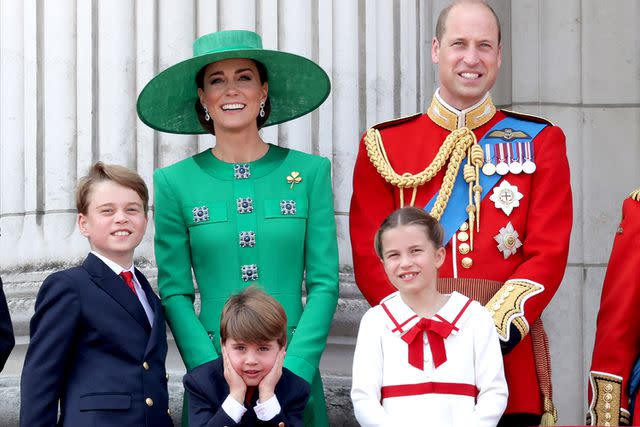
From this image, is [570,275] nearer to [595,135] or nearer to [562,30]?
[595,135]

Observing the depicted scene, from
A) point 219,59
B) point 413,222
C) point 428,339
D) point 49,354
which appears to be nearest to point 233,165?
point 219,59

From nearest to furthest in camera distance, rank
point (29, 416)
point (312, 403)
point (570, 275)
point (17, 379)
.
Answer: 1. point (29, 416)
2. point (312, 403)
3. point (17, 379)
4. point (570, 275)

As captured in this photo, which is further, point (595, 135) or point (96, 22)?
point (595, 135)

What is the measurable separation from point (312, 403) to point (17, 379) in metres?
1.50

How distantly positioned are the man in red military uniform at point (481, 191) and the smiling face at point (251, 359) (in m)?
0.51

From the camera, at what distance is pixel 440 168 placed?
5516 mm

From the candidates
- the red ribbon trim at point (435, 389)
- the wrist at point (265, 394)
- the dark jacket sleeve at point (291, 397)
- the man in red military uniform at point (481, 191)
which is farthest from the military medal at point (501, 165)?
the wrist at point (265, 394)

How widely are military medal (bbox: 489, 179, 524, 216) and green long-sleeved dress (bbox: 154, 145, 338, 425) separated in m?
0.59

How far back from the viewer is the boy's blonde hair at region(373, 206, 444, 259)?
5.04 meters

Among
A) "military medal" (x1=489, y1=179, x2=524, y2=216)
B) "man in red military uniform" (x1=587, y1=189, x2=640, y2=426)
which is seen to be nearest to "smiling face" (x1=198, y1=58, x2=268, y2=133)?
"military medal" (x1=489, y1=179, x2=524, y2=216)

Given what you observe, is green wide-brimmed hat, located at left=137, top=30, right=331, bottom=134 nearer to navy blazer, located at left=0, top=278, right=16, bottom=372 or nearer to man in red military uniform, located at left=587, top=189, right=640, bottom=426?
navy blazer, located at left=0, top=278, right=16, bottom=372

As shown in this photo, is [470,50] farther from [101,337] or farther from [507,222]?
[101,337]

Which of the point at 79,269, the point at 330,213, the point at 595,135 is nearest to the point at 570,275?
the point at 595,135

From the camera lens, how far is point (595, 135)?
301 inches
